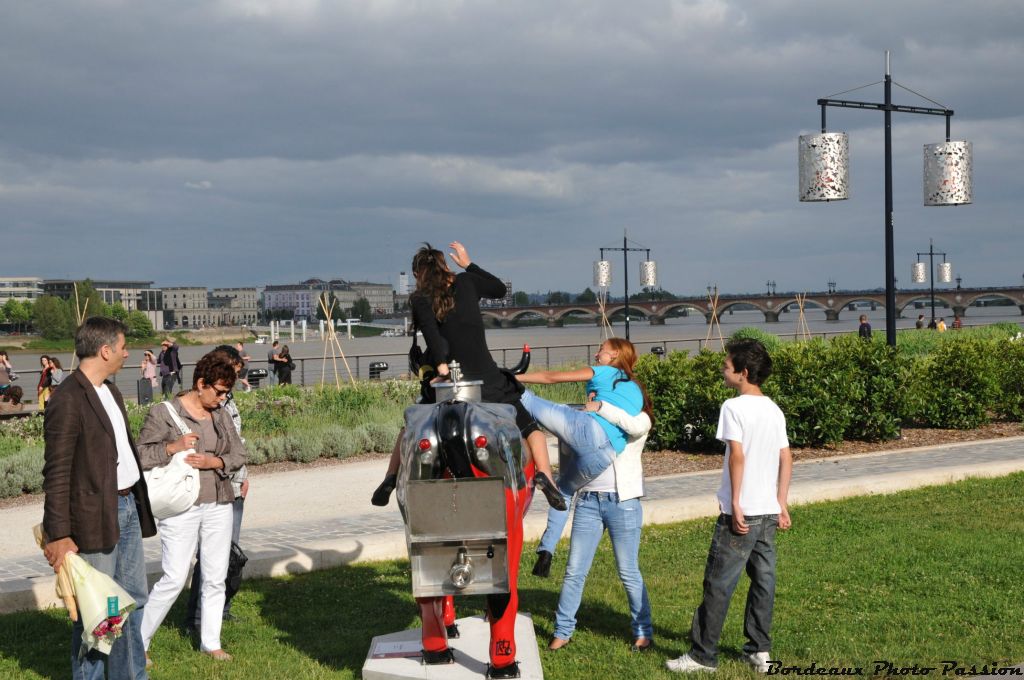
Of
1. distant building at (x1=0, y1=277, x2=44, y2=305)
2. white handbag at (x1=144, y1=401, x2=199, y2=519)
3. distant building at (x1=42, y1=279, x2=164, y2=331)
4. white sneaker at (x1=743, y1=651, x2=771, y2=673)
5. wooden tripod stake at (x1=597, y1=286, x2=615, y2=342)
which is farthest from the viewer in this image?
distant building at (x1=0, y1=277, x2=44, y2=305)

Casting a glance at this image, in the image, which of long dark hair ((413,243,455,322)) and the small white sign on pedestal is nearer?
the small white sign on pedestal

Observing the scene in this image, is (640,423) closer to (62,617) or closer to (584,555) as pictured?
(584,555)

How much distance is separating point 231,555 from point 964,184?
1126cm

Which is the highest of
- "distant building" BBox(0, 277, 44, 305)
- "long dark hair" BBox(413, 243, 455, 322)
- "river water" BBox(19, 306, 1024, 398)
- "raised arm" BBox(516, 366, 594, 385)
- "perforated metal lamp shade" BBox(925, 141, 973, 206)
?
"distant building" BBox(0, 277, 44, 305)

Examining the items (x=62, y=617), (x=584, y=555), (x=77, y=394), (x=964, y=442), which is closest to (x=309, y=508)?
(x=62, y=617)

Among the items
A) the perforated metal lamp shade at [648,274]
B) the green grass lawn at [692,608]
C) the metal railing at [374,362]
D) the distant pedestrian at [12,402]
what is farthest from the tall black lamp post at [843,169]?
the perforated metal lamp shade at [648,274]

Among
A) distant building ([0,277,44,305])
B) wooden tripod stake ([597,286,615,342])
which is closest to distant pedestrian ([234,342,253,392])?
wooden tripod stake ([597,286,615,342])

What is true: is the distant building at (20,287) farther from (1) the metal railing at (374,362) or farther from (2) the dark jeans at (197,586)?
(2) the dark jeans at (197,586)

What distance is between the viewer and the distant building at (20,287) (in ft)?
589

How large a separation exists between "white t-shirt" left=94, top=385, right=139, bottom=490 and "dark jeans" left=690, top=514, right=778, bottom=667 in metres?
2.88

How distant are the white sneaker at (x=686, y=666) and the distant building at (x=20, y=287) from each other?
190865 mm

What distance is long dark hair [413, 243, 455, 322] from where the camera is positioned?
5465mm

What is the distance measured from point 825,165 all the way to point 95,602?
1123 cm

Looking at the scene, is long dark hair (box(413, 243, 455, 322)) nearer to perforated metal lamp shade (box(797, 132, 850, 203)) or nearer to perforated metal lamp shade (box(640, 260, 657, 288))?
perforated metal lamp shade (box(797, 132, 850, 203))
